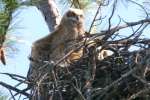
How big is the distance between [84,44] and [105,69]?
9.4 inches

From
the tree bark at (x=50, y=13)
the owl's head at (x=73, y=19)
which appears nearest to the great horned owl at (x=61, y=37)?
the owl's head at (x=73, y=19)

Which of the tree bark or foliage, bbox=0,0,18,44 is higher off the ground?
foliage, bbox=0,0,18,44

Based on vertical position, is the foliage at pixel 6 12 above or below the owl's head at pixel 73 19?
above

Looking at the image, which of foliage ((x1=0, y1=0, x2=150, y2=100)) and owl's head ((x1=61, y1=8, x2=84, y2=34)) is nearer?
foliage ((x1=0, y1=0, x2=150, y2=100))

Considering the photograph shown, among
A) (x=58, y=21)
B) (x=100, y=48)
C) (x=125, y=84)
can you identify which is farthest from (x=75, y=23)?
(x=125, y=84)

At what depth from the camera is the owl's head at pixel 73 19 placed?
655 centimetres

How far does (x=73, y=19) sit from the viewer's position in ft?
21.8

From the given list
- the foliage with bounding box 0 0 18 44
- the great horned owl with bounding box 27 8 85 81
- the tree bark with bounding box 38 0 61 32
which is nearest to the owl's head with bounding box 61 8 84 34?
the great horned owl with bounding box 27 8 85 81

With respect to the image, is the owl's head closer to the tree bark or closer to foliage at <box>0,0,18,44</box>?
the tree bark

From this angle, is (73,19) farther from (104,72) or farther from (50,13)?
(104,72)

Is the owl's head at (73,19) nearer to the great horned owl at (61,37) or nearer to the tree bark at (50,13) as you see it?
the great horned owl at (61,37)

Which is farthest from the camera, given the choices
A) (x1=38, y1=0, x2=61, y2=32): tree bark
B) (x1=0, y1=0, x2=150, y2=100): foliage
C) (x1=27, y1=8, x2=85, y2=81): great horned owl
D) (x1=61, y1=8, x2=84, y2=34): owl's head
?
(x1=38, y1=0, x2=61, y2=32): tree bark

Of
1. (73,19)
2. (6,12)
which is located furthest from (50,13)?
(6,12)

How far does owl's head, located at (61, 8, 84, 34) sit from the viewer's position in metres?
6.55
